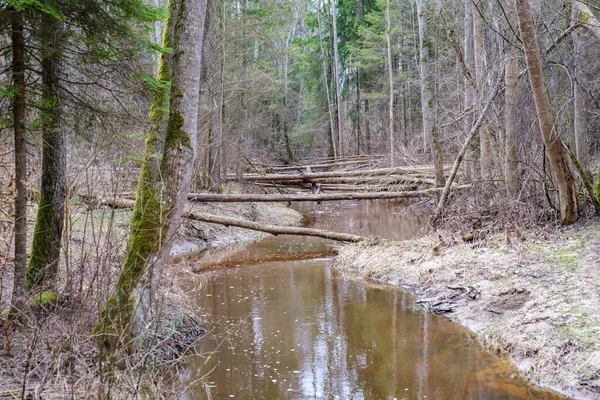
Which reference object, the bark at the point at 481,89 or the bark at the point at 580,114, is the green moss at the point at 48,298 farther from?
the bark at the point at 580,114

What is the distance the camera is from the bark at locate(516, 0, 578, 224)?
7.66m

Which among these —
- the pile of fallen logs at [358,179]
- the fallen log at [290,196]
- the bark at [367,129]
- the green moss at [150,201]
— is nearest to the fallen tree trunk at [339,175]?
the pile of fallen logs at [358,179]

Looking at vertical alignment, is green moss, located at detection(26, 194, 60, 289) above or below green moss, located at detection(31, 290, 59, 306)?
above

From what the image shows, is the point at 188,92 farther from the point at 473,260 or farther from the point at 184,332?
the point at 473,260

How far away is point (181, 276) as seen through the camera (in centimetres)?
880

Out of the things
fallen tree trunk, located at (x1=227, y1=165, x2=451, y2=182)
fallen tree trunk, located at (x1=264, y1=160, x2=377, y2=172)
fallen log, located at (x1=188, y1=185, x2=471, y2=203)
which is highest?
fallen tree trunk, located at (x1=264, y1=160, x2=377, y2=172)

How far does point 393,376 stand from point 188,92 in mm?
3638

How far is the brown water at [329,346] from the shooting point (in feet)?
16.4

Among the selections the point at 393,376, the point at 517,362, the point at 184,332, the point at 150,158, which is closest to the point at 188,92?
the point at 150,158

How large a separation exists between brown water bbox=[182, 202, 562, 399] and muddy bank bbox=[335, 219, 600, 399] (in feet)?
0.95

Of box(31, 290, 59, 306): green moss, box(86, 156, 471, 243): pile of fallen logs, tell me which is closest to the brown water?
box(31, 290, 59, 306): green moss

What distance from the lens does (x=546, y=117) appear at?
806 centimetres

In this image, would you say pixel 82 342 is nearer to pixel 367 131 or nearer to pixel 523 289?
pixel 523 289

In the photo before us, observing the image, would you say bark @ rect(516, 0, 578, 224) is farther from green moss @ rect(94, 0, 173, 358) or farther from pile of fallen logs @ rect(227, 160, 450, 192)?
pile of fallen logs @ rect(227, 160, 450, 192)
